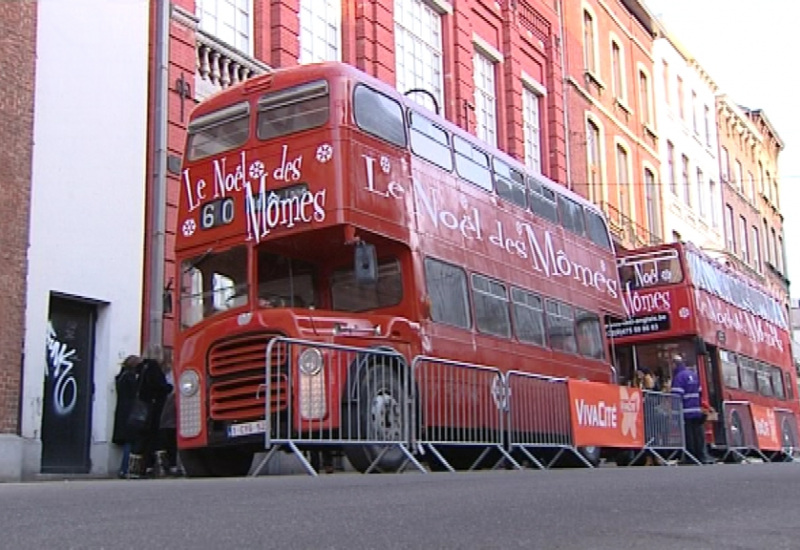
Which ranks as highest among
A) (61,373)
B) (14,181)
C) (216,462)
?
(14,181)

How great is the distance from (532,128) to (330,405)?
19866 millimetres

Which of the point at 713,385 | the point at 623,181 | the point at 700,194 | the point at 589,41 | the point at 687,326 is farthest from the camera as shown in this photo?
the point at 700,194

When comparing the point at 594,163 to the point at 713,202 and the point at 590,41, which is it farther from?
the point at 713,202

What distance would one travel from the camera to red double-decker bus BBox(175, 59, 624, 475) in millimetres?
10961

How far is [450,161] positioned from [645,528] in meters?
8.96

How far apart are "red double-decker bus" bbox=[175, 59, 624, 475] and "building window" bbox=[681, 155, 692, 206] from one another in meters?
28.8

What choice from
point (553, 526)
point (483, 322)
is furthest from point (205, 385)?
point (553, 526)

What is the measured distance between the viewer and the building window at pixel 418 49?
72.8 ft

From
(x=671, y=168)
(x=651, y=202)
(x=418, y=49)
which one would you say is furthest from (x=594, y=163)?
(x=418, y=49)

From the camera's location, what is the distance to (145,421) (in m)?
13.2

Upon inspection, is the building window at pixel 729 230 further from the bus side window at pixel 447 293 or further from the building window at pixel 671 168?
the bus side window at pixel 447 293

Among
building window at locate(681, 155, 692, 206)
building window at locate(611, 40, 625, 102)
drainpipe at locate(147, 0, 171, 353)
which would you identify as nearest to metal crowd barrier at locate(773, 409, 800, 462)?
building window at locate(611, 40, 625, 102)

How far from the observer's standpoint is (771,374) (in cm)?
2611

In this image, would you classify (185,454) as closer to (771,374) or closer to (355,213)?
(355,213)
